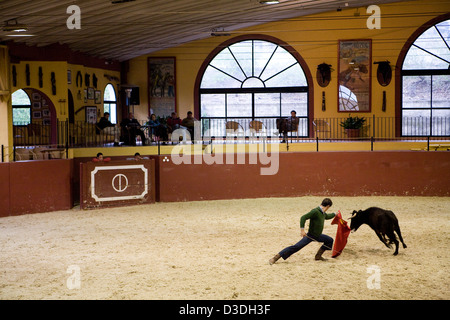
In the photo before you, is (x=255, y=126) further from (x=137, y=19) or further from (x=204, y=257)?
(x=204, y=257)

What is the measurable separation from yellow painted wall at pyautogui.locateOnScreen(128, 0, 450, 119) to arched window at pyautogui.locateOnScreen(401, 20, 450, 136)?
0.55 metres

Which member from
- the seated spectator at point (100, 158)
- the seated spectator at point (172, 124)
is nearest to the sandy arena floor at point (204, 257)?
the seated spectator at point (100, 158)

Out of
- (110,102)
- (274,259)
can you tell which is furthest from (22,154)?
(274,259)

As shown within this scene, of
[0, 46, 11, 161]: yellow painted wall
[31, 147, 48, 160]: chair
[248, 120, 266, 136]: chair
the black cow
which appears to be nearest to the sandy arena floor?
the black cow

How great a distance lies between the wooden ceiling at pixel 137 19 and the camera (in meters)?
15.3

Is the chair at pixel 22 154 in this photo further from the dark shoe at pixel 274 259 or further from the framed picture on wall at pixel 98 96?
the dark shoe at pixel 274 259

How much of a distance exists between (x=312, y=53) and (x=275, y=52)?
5.16 ft

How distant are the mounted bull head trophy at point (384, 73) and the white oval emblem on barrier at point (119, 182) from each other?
511 inches

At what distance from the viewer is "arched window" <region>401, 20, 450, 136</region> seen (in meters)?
24.3

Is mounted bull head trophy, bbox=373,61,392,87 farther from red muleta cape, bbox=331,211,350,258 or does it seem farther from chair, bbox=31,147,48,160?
red muleta cape, bbox=331,211,350,258

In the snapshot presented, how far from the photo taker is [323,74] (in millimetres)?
25125

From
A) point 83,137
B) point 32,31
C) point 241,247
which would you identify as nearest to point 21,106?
point 83,137

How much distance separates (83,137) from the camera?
21.5 meters
